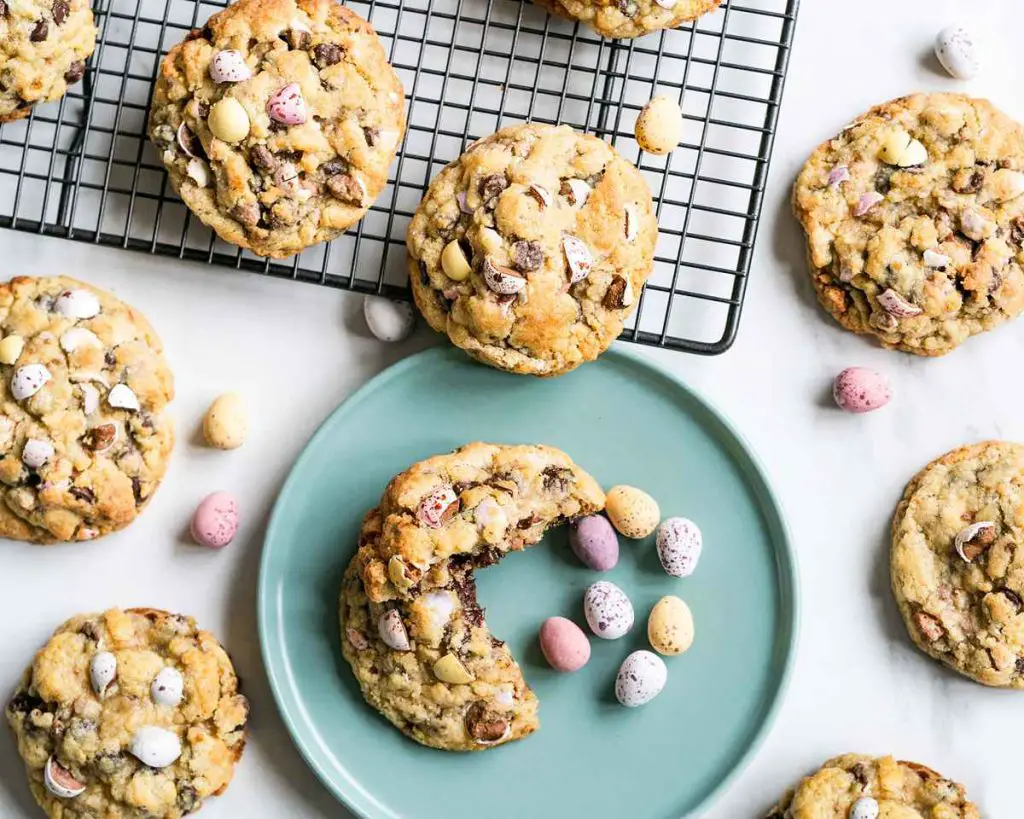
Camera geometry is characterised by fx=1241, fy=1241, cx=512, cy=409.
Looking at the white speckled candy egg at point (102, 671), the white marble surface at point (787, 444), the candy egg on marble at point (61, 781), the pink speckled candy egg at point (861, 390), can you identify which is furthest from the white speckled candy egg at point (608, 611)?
the candy egg on marble at point (61, 781)

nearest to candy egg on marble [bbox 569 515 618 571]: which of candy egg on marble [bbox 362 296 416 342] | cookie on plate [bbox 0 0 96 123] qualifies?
candy egg on marble [bbox 362 296 416 342]

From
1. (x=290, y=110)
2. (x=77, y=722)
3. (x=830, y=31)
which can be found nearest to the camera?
(x=290, y=110)

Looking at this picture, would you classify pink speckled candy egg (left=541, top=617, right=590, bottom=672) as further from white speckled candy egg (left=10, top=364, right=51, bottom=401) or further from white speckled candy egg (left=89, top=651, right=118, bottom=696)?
white speckled candy egg (left=10, top=364, right=51, bottom=401)

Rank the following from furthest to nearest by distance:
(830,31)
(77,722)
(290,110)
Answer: (830,31), (77,722), (290,110)

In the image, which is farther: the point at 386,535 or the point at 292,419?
the point at 292,419

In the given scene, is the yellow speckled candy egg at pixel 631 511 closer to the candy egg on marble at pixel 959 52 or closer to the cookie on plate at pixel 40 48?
the candy egg on marble at pixel 959 52

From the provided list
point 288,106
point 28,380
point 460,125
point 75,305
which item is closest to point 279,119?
point 288,106

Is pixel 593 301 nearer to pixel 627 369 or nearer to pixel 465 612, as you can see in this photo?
pixel 627 369

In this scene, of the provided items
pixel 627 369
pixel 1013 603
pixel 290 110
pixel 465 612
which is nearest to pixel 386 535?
pixel 465 612
